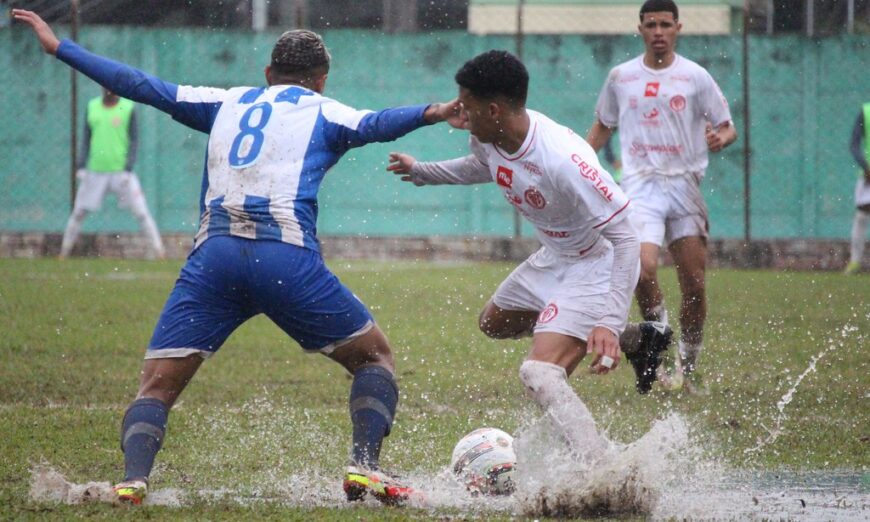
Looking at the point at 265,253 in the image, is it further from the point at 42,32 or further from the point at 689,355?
the point at 689,355

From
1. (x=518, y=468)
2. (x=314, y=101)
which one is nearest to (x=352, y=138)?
(x=314, y=101)

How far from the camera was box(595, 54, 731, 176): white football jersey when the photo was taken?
855 centimetres

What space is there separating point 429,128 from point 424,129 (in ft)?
0.70

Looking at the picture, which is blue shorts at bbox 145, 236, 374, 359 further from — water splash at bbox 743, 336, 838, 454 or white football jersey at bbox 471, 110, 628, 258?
water splash at bbox 743, 336, 838, 454

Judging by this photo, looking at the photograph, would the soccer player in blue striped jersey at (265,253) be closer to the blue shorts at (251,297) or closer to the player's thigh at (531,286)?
the blue shorts at (251,297)

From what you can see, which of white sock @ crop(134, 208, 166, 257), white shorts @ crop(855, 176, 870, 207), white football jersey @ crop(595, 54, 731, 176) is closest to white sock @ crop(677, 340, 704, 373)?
white football jersey @ crop(595, 54, 731, 176)

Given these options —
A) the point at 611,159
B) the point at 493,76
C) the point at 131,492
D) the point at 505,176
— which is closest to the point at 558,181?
the point at 505,176

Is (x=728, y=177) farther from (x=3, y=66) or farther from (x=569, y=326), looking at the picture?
(x=569, y=326)

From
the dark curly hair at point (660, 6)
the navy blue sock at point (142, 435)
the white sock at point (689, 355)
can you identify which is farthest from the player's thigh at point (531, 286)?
the dark curly hair at point (660, 6)

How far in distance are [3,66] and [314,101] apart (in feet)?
43.9

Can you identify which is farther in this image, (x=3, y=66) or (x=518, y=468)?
(x=3, y=66)

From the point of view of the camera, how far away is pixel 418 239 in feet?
57.0

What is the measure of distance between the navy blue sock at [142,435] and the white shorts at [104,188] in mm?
11943

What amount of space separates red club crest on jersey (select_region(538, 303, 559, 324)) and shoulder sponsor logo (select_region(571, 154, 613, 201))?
50 cm
